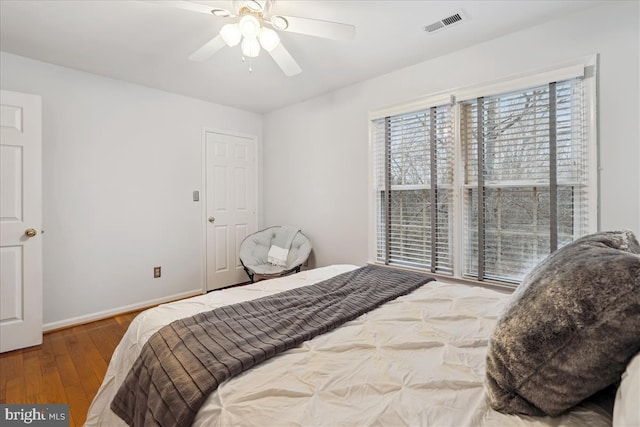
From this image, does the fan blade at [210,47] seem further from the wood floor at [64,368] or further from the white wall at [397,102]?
the wood floor at [64,368]

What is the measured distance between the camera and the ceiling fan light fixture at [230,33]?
1.83m

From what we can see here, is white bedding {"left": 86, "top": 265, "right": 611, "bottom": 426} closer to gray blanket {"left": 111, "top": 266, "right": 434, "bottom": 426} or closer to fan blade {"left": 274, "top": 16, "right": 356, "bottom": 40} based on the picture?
gray blanket {"left": 111, "top": 266, "right": 434, "bottom": 426}

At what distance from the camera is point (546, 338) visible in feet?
2.41

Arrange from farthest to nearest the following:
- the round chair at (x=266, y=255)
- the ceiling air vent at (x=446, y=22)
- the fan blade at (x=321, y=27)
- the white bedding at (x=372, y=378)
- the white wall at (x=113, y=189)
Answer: the round chair at (x=266, y=255) < the white wall at (x=113, y=189) < the ceiling air vent at (x=446, y=22) < the fan blade at (x=321, y=27) < the white bedding at (x=372, y=378)

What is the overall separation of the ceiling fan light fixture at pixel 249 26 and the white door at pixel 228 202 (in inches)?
89.4

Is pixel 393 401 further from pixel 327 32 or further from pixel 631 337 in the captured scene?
pixel 327 32

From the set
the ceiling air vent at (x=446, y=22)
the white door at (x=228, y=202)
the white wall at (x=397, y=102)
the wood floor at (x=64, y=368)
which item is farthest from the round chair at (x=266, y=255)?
the ceiling air vent at (x=446, y=22)

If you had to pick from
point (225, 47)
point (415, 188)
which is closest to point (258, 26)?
point (225, 47)

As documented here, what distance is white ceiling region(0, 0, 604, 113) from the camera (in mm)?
2010

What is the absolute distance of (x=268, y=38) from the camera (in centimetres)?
187

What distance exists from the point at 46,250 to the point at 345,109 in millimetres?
3190

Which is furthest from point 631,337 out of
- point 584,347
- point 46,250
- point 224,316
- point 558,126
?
point 46,250

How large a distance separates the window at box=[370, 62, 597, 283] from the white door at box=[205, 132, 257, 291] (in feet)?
6.40

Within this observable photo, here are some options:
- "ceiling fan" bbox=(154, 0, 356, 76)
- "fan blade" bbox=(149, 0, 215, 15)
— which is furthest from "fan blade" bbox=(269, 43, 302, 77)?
"fan blade" bbox=(149, 0, 215, 15)
